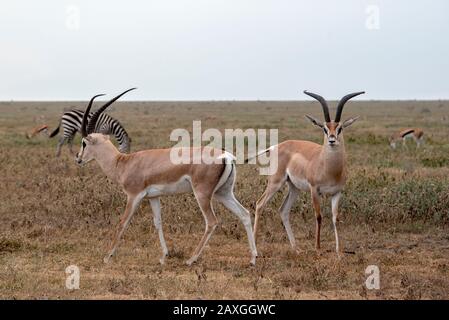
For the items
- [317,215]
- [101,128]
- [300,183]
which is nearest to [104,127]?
[101,128]

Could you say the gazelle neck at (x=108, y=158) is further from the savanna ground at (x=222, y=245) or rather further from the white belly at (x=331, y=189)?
the white belly at (x=331, y=189)

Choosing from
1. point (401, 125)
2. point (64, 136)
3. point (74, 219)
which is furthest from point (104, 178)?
point (401, 125)

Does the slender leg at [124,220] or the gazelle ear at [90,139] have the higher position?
the gazelle ear at [90,139]

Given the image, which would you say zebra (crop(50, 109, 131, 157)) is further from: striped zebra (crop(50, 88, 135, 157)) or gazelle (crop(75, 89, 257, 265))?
gazelle (crop(75, 89, 257, 265))

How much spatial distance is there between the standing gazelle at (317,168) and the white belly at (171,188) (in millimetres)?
1475

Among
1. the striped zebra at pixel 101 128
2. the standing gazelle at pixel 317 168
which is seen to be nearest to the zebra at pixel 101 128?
the striped zebra at pixel 101 128

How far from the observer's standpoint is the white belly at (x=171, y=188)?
822 centimetres

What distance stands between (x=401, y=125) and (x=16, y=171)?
21.8 meters

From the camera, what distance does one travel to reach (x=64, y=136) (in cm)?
2009

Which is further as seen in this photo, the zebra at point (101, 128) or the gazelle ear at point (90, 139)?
the zebra at point (101, 128)

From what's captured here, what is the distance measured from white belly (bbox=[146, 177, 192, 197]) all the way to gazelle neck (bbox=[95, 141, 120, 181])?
23.2 inches

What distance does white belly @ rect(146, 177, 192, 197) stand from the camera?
27.0ft

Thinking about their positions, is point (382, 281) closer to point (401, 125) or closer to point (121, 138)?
point (121, 138)

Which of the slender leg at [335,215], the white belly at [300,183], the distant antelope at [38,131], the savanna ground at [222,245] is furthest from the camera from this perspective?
the distant antelope at [38,131]
